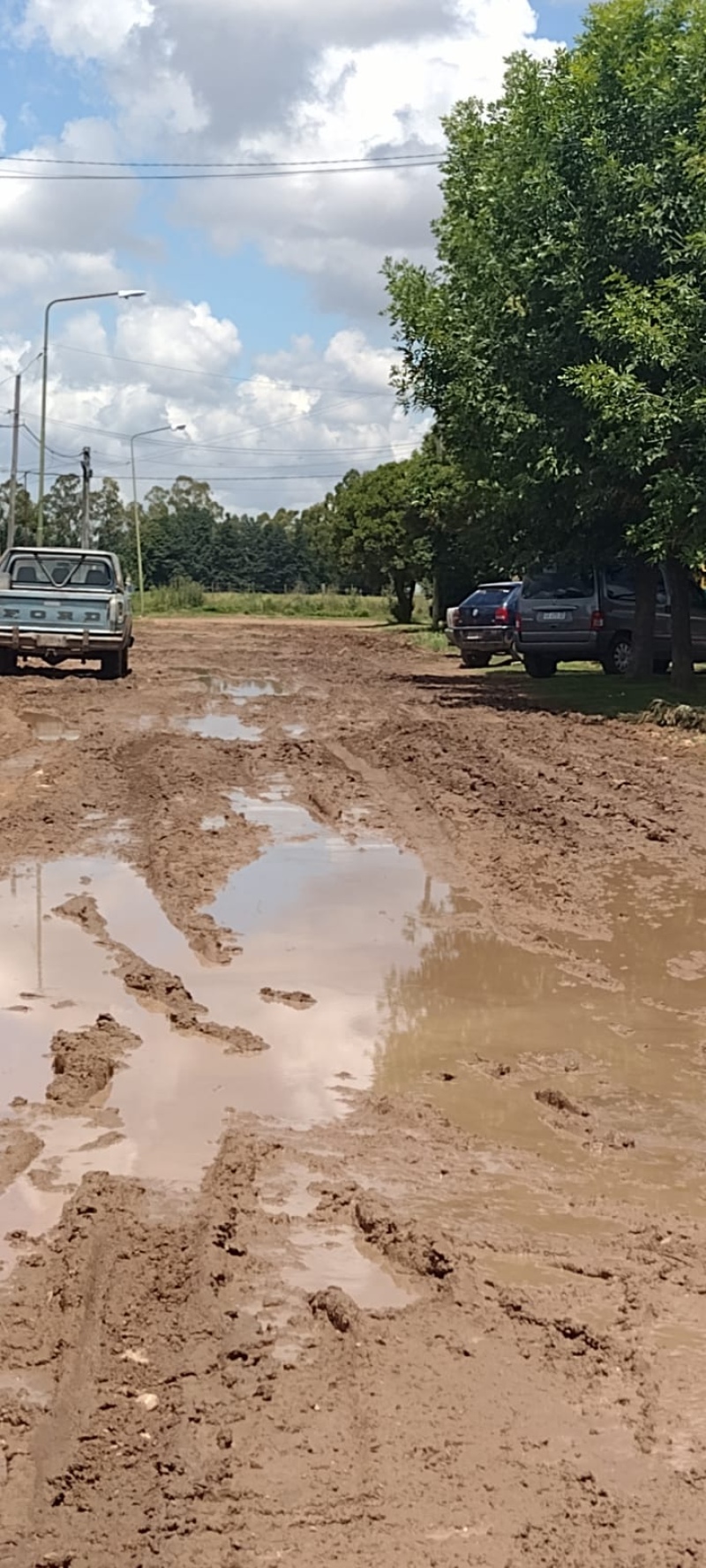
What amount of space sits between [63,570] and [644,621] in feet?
29.6

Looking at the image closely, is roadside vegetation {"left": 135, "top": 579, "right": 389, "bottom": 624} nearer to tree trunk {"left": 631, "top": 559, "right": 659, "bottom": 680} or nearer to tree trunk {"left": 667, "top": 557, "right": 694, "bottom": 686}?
tree trunk {"left": 631, "top": 559, "right": 659, "bottom": 680}

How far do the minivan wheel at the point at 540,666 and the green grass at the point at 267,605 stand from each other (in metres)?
48.1

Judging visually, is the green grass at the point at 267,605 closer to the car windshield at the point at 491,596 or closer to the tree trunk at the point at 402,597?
the tree trunk at the point at 402,597

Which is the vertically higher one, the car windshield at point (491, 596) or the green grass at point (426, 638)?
the car windshield at point (491, 596)

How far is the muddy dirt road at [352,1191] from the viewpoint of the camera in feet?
10.9

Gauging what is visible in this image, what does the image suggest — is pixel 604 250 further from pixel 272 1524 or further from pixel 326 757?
pixel 272 1524

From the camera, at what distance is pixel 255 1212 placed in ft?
16.0

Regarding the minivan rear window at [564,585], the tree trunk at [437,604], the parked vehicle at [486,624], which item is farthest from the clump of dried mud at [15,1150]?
the tree trunk at [437,604]

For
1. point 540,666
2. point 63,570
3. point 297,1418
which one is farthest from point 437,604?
point 297,1418

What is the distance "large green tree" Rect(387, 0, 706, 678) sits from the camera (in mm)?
19453

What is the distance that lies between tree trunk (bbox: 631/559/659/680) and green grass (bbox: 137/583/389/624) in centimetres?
5103

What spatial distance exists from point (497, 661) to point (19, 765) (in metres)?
20.0

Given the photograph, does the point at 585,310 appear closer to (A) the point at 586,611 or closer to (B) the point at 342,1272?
(A) the point at 586,611

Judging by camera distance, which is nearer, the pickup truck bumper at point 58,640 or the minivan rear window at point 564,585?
the pickup truck bumper at point 58,640
